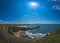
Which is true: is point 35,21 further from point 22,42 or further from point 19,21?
point 22,42

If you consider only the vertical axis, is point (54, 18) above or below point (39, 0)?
below

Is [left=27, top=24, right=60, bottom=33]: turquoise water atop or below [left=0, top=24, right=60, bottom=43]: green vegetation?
atop

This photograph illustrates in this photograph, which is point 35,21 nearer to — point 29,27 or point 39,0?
point 29,27

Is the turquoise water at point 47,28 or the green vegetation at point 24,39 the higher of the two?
the turquoise water at point 47,28

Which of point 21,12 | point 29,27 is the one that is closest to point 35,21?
point 29,27

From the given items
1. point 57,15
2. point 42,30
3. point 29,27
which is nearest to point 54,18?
point 57,15

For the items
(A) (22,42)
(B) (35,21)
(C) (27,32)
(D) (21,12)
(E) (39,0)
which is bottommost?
(A) (22,42)

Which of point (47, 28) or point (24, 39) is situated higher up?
point (47, 28)

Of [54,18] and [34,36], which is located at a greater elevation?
[54,18]
